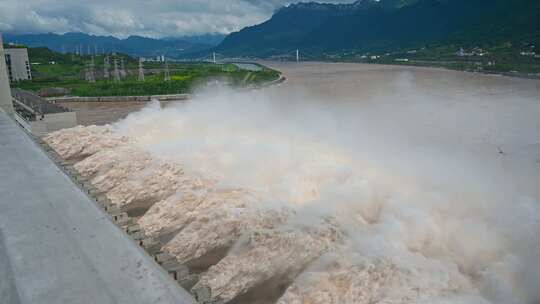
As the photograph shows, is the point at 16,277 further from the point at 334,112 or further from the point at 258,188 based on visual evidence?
the point at 334,112

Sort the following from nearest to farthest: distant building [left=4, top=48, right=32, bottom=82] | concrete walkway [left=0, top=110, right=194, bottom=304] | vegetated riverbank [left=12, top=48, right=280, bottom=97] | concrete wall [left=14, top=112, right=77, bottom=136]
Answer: concrete walkway [left=0, top=110, right=194, bottom=304] < concrete wall [left=14, top=112, right=77, bottom=136] < vegetated riverbank [left=12, top=48, right=280, bottom=97] < distant building [left=4, top=48, right=32, bottom=82]

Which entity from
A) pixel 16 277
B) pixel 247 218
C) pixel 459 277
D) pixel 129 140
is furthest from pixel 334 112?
pixel 16 277

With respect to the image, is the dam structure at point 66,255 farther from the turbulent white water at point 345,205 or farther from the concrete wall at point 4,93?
the concrete wall at point 4,93

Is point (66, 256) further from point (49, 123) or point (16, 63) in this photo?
point (16, 63)

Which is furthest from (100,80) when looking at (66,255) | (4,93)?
(66,255)

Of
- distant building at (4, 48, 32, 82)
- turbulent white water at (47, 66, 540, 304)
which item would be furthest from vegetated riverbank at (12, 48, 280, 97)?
turbulent white water at (47, 66, 540, 304)

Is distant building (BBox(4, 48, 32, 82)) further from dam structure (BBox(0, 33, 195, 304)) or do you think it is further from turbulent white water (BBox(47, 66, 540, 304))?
dam structure (BBox(0, 33, 195, 304))

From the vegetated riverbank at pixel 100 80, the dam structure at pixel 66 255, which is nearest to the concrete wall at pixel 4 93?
the dam structure at pixel 66 255
